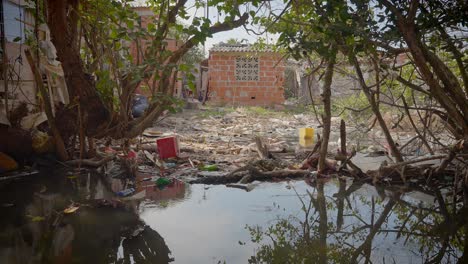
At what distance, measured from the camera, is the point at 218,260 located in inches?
122

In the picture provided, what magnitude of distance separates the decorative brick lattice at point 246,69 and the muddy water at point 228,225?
14.0m

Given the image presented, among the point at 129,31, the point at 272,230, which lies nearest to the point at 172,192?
the point at 272,230

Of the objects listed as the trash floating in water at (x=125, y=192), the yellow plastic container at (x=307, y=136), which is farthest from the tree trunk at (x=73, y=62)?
the yellow plastic container at (x=307, y=136)

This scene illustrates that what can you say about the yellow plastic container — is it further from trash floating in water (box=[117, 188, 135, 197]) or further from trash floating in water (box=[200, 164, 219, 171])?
trash floating in water (box=[117, 188, 135, 197])

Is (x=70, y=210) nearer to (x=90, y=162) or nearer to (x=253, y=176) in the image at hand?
(x=90, y=162)

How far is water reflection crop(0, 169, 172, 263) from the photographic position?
3135 mm

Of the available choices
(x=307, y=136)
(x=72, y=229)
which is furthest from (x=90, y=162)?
(x=307, y=136)

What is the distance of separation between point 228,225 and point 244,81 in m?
15.4

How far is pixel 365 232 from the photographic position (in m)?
3.84

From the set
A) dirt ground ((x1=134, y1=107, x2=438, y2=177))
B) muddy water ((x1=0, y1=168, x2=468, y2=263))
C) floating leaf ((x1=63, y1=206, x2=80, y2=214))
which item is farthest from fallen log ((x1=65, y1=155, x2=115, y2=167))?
floating leaf ((x1=63, y1=206, x2=80, y2=214))

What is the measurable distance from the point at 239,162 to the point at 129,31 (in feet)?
9.45

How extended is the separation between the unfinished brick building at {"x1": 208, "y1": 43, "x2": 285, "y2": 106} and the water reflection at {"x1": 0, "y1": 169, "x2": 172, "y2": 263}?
14.1 meters

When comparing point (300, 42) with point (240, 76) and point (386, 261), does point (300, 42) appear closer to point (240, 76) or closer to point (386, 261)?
point (386, 261)

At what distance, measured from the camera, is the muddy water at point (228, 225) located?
323 cm
